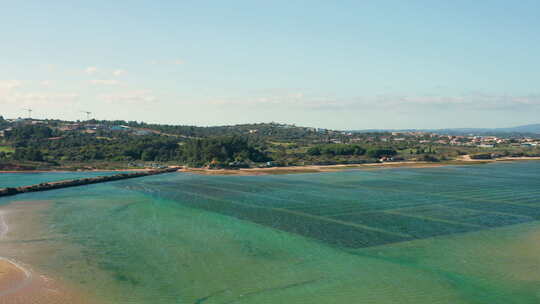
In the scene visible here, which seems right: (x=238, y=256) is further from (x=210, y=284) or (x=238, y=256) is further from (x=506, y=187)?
(x=506, y=187)

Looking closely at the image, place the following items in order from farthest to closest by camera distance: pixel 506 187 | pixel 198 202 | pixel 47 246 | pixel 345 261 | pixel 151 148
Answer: pixel 151 148, pixel 506 187, pixel 198 202, pixel 47 246, pixel 345 261

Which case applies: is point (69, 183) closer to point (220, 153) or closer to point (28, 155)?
point (28, 155)

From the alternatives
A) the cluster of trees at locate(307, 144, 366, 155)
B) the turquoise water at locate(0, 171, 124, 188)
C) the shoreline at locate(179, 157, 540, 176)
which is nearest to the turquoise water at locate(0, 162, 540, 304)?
the turquoise water at locate(0, 171, 124, 188)

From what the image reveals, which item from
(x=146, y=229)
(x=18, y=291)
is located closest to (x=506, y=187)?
(x=146, y=229)

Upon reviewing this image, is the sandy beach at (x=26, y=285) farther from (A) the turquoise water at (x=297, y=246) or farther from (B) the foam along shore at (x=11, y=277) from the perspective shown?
(A) the turquoise water at (x=297, y=246)

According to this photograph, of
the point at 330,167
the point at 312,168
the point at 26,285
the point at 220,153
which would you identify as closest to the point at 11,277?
the point at 26,285

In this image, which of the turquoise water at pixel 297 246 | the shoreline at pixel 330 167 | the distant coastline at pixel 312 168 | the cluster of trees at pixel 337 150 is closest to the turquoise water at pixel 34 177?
the distant coastline at pixel 312 168
